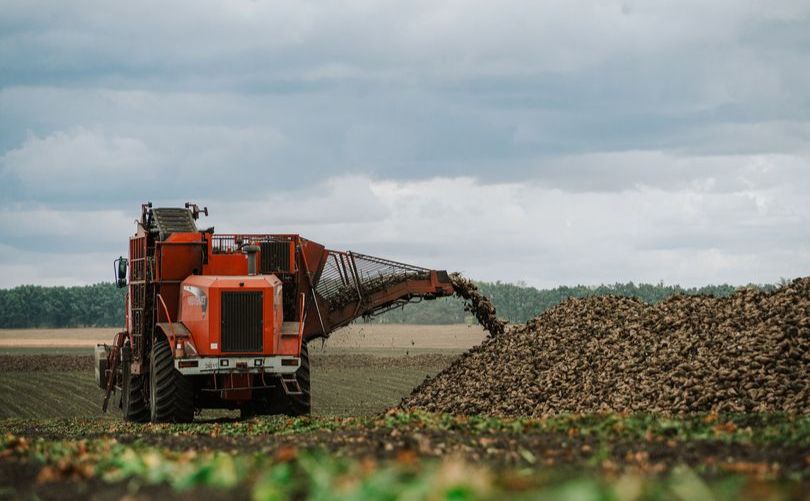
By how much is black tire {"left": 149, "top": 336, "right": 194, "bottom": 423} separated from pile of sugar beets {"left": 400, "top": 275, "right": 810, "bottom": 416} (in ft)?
18.7

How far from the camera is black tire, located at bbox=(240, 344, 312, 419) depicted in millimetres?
21641

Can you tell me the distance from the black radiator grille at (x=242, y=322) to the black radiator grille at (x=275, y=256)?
6.41 feet

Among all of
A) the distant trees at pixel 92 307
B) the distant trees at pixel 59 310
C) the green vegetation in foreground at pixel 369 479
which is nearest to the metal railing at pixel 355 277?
the green vegetation in foreground at pixel 369 479

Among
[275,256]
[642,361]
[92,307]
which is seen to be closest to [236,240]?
[275,256]

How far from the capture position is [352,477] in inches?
293

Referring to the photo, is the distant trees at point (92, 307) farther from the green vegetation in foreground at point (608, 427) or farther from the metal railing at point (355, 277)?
the green vegetation in foreground at point (608, 427)

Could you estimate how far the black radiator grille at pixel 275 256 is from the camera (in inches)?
889

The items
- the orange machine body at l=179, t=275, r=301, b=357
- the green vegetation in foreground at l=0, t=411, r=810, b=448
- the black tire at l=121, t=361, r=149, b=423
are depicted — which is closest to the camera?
the green vegetation in foreground at l=0, t=411, r=810, b=448

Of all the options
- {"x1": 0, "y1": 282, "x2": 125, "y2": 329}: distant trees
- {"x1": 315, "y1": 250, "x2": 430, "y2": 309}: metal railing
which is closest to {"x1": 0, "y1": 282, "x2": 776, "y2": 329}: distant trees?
{"x1": 0, "y1": 282, "x2": 125, "y2": 329}: distant trees

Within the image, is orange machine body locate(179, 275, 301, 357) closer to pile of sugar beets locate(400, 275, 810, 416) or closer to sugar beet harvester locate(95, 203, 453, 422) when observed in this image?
sugar beet harvester locate(95, 203, 453, 422)

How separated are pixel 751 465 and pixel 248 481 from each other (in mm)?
4629

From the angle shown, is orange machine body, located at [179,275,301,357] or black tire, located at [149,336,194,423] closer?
orange machine body, located at [179,275,301,357]

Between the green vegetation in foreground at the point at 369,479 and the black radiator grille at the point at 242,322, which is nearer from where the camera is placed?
the green vegetation in foreground at the point at 369,479

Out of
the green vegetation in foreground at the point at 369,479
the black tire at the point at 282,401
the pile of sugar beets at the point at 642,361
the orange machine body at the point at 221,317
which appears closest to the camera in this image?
the green vegetation in foreground at the point at 369,479
